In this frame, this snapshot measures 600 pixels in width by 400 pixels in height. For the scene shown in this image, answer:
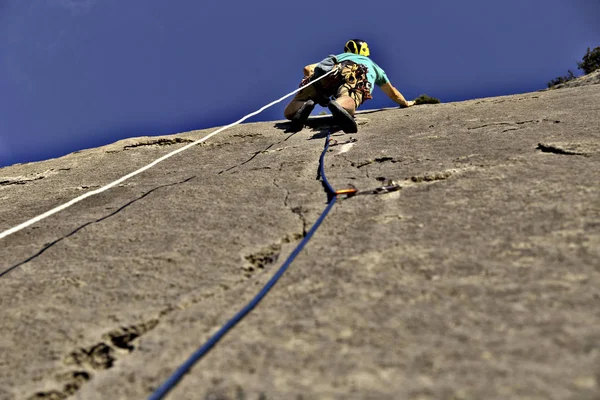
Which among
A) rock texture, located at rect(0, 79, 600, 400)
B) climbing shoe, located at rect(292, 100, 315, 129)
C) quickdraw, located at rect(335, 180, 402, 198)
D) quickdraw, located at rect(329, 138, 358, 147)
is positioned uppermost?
climbing shoe, located at rect(292, 100, 315, 129)

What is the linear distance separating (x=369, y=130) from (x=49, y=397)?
8.50ft

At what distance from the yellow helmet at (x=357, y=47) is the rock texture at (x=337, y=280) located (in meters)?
2.06

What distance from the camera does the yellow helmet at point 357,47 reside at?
441 centimetres

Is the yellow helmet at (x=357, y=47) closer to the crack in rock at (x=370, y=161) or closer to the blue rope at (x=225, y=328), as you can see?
the crack in rock at (x=370, y=161)

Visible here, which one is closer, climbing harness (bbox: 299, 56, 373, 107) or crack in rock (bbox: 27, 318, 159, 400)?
crack in rock (bbox: 27, 318, 159, 400)

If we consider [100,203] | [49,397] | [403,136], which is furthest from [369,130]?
[49,397]

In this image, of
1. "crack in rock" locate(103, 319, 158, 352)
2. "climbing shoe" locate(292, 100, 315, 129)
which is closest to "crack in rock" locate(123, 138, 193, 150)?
"climbing shoe" locate(292, 100, 315, 129)

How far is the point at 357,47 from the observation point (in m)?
4.42

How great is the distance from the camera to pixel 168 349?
121 cm

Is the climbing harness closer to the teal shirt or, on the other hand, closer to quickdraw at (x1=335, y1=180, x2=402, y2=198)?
the teal shirt

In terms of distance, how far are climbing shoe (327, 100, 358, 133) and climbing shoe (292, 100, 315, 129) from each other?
12.3 inches

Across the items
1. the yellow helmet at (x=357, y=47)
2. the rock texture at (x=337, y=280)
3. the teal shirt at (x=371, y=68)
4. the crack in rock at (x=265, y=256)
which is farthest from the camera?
the yellow helmet at (x=357, y=47)

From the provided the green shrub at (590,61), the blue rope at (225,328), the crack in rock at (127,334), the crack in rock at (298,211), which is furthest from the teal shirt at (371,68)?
the green shrub at (590,61)

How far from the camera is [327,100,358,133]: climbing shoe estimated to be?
315 centimetres
